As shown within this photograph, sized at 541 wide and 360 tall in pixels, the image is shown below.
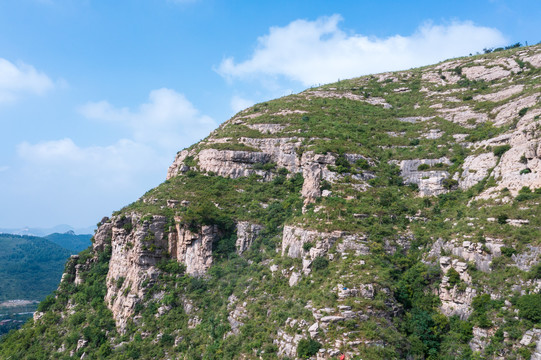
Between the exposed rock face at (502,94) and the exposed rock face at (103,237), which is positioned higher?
the exposed rock face at (502,94)

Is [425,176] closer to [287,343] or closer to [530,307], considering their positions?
[530,307]

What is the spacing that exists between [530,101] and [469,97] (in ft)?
64.0

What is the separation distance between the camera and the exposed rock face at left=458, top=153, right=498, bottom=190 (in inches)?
1704

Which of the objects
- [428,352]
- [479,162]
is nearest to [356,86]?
[479,162]

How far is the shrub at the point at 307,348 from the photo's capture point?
93.0ft

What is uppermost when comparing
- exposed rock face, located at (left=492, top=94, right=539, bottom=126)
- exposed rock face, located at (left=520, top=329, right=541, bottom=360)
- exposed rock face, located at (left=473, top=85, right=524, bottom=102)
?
exposed rock face, located at (left=473, top=85, right=524, bottom=102)

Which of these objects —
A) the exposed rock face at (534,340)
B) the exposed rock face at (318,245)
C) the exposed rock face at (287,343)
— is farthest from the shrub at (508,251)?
the exposed rock face at (287,343)

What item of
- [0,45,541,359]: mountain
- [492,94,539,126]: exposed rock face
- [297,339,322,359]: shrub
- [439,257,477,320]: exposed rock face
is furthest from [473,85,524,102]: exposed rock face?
[297,339,322,359]: shrub

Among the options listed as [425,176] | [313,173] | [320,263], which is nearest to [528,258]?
[320,263]

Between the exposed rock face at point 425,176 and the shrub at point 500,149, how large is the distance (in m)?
7.24

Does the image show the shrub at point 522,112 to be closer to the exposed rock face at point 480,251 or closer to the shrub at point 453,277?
the exposed rock face at point 480,251

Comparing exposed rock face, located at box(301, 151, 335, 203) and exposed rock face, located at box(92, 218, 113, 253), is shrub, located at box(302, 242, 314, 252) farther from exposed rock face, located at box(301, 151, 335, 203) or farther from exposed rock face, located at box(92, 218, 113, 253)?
exposed rock face, located at box(92, 218, 113, 253)

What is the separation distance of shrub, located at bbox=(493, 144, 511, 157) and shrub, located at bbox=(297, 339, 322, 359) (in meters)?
34.0

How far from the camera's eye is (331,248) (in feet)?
127
